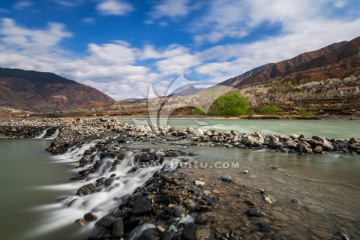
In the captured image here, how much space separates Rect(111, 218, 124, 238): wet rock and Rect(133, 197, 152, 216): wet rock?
0.31 m

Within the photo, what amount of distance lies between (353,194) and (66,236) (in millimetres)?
6048

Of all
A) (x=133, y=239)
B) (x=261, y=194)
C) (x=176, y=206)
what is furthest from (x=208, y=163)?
(x=133, y=239)

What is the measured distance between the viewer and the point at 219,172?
22.5ft

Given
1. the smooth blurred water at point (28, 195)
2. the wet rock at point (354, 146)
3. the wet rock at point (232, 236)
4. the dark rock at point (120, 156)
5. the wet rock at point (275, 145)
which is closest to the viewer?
the wet rock at point (232, 236)

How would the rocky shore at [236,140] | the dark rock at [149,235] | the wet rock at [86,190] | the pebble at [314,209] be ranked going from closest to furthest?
the dark rock at [149,235] → the pebble at [314,209] → the wet rock at [86,190] → the rocky shore at [236,140]

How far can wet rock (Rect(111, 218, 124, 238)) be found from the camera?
411cm

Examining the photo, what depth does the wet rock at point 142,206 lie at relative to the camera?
450cm

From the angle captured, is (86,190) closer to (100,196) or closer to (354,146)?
(100,196)

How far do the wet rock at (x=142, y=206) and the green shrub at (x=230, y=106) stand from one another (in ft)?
184

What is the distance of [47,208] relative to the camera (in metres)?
6.27

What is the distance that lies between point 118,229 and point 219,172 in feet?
11.4

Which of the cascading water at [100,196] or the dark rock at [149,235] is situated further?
the cascading water at [100,196]

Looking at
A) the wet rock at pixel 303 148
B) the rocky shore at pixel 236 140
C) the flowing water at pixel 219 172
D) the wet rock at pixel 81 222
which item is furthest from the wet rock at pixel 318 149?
the wet rock at pixel 81 222

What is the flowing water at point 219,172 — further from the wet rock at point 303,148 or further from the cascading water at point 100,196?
the wet rock at point 303,148
